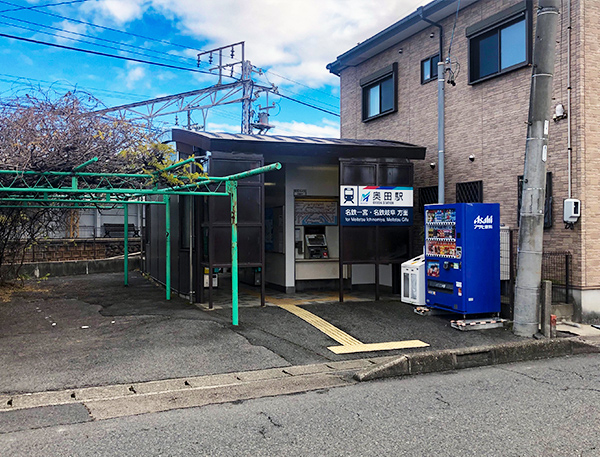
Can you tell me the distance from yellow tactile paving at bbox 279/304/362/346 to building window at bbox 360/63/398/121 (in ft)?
24.3

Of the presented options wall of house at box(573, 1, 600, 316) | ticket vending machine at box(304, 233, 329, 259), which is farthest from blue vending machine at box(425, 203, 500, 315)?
ticket vending machine at box(304, 233, 329, 259)

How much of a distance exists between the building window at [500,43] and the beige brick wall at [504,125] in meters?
0.23

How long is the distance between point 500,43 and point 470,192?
3480 millimetres

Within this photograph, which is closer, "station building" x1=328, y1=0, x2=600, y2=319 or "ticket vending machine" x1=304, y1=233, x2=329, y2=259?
"station building" x1=328, y1=0, x2=600, y2=319

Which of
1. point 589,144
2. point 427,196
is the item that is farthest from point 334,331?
point 589,144

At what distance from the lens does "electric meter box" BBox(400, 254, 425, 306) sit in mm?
11156

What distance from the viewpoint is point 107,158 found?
10539 mm

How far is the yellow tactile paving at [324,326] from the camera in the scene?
29.5 feet

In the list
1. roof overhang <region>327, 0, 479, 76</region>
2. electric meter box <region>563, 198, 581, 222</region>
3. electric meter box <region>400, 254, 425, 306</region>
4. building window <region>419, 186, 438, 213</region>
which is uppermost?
roof overhang <region>327, 0, 479, 76</region>

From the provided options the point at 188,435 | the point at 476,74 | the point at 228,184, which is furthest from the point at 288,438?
the point at 476,74

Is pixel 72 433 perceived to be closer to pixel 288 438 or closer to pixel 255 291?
pixel 288 438

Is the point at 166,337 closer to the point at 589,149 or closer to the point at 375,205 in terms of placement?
the point at 375,205

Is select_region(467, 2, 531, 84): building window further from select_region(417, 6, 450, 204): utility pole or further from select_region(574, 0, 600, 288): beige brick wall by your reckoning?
select_region(574, 0, 600, 288): beige brick wall

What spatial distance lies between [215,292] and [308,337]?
537cm
